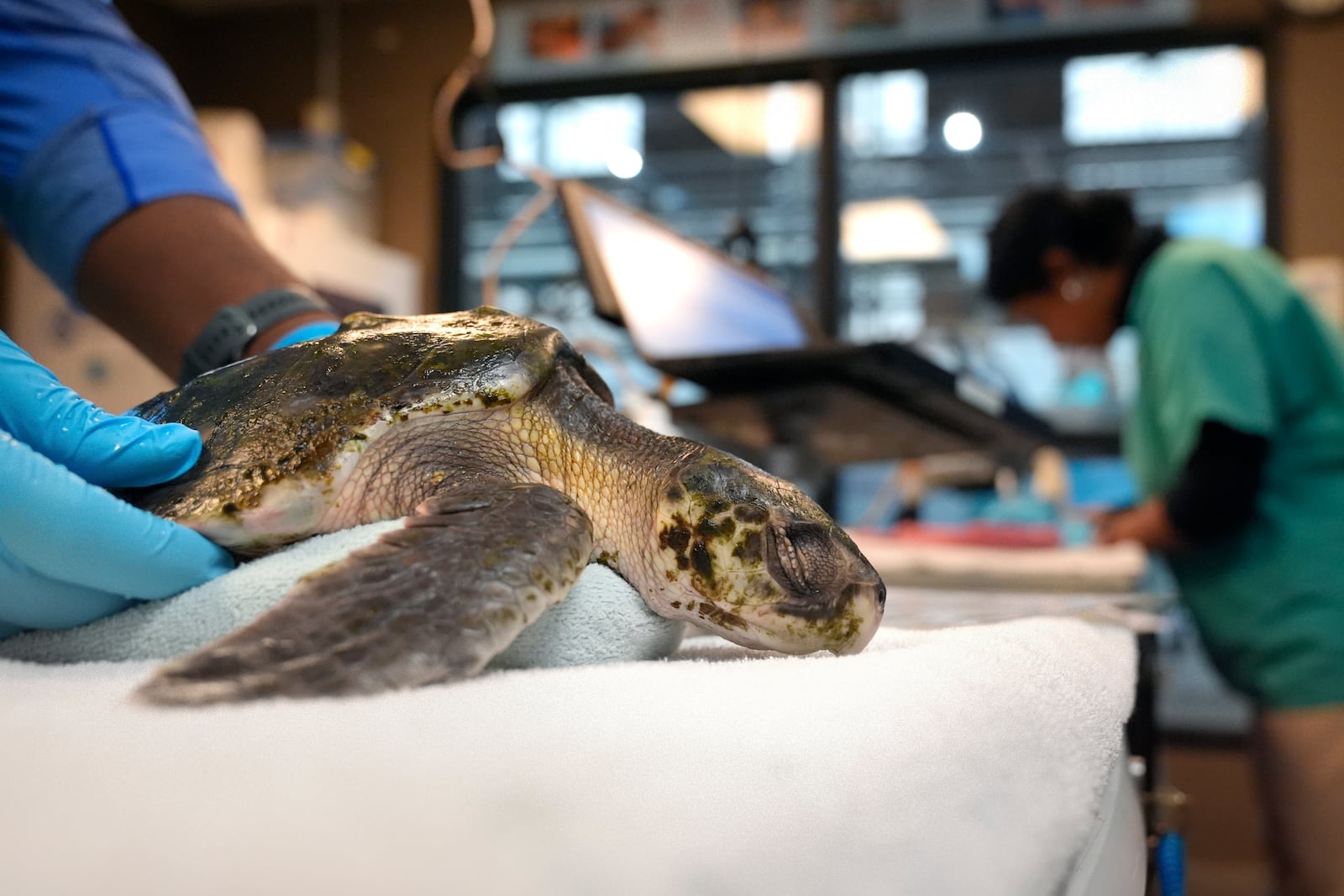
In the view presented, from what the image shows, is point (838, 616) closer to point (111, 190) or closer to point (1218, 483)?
point (111, 190)

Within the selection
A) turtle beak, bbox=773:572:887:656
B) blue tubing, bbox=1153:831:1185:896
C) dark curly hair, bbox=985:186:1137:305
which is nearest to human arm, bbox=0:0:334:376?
turtle beak, bbox=773:572:887:656

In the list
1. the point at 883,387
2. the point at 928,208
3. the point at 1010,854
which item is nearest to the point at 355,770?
the point at 1010,854

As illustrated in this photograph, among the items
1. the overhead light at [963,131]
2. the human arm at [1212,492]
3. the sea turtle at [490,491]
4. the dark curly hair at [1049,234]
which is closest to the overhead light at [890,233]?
the overhead light at [963,131]

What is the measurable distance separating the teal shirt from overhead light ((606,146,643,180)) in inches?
91.0

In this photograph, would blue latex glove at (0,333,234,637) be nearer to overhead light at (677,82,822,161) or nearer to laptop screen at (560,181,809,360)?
laptop screen at (560,181,809,360)

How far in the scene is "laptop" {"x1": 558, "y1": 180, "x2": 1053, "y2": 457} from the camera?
4.31ft

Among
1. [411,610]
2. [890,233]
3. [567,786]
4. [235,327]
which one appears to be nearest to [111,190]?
[235,327]

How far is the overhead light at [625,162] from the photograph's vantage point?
3.64m

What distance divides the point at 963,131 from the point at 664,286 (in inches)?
89.3

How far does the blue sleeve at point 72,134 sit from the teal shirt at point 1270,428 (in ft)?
4.42

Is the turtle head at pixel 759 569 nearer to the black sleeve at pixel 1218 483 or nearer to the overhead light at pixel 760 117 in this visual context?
the black sleeve at pixel 1218 483

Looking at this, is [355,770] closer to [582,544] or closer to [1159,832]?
[582,544]

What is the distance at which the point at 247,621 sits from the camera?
0.42 meters

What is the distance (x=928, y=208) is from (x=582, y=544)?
3.20 m
